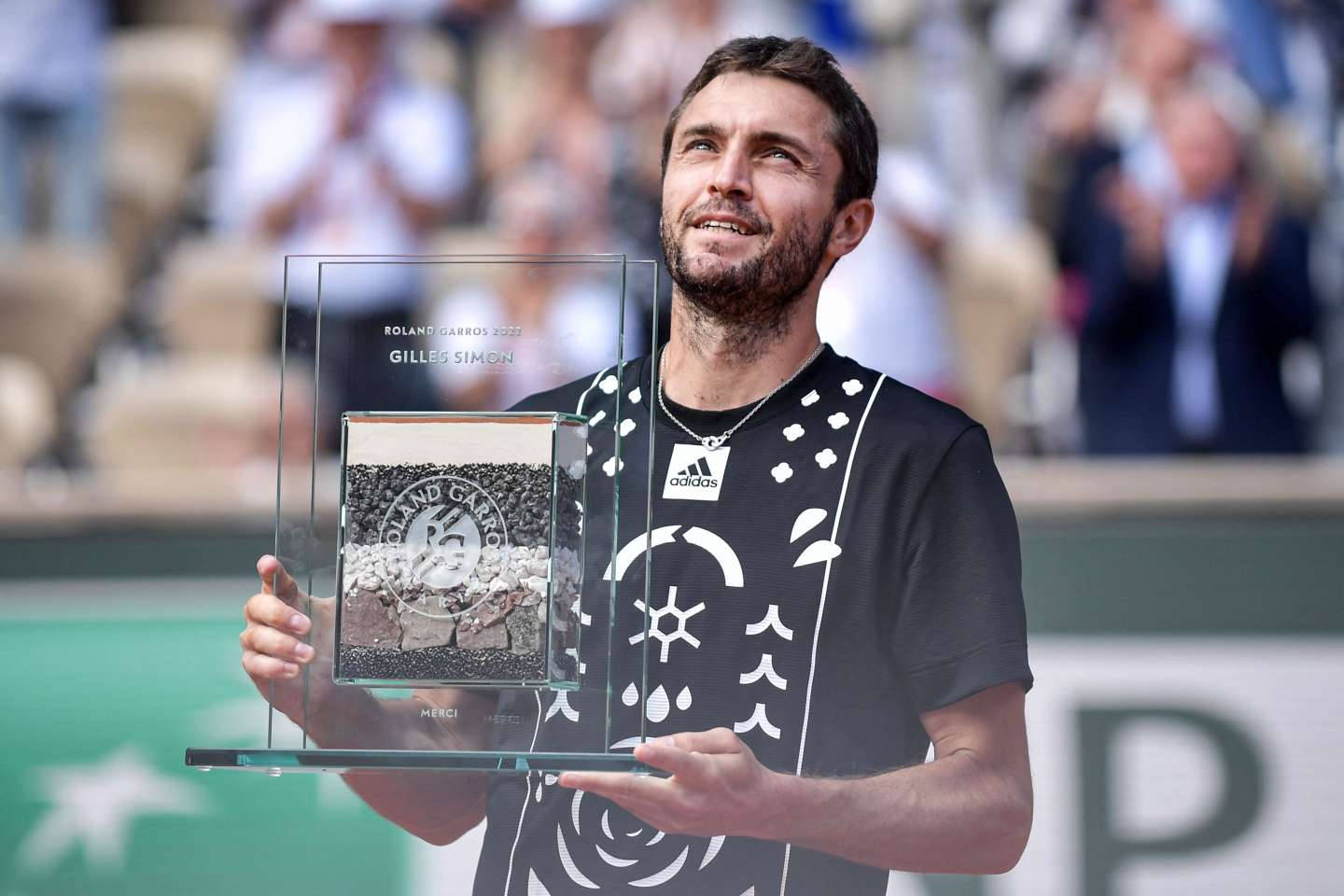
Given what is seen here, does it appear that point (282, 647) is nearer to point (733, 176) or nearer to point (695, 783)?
point (695, 783)

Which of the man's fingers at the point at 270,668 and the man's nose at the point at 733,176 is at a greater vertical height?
the man's nose at the point at 733,176

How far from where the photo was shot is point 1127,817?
344 centimetres

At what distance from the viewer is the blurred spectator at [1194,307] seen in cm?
397

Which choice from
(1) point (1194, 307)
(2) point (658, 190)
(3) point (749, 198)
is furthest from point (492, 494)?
(1) point (1194, 307)

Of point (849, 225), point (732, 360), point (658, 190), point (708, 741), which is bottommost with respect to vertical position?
point (708, 741)

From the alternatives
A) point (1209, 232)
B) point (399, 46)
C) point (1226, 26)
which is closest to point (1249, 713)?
point (1209, 232)

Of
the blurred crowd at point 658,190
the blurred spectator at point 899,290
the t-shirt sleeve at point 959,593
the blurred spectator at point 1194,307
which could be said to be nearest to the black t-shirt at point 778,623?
the t-shirt sleeve at point 959,593

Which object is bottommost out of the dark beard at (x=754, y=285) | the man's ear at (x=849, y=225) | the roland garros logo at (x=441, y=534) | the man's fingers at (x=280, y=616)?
Answer: the man's fingers at (x=280, y=616)

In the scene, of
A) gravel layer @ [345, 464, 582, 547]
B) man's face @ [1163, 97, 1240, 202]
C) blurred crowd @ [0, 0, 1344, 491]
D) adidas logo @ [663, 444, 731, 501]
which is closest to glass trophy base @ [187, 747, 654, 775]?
gravel layer @ [345, 464, 582, 547]

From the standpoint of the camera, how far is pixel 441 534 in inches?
65.1

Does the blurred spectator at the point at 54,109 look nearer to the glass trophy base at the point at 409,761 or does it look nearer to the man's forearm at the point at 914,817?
the glass trophy base at the point at 409,761

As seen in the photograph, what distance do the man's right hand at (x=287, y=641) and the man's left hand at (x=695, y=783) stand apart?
333mm

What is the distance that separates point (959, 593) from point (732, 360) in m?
0.36

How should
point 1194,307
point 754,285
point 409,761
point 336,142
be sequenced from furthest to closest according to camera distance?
1. point 336,142
2. point 1194,307
3. point 754,285
4. point 409,761
